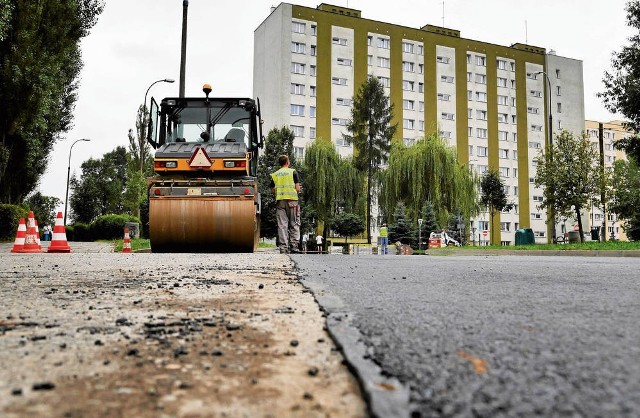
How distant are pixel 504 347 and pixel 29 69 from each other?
864 inches

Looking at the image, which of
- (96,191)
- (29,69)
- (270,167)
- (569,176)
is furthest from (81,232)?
(96,191)

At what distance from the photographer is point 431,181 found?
37.4m

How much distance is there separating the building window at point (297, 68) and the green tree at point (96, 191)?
2345 cm

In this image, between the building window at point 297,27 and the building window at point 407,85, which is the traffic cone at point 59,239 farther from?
the building window at point 407,85

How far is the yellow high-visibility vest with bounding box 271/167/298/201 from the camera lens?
1245cm

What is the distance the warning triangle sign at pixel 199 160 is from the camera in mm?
10531

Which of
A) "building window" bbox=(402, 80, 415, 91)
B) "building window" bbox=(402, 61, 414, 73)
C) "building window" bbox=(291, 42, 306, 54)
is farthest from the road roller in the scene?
"building window" bbox=(402, 61, 414, 73)

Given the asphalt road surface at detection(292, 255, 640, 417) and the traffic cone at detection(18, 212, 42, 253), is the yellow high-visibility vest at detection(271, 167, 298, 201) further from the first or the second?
the asphalt road surface at detection(292, 255, 640, 417)

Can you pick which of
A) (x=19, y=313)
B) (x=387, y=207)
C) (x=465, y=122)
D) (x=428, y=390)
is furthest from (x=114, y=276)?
(x=465, y=122)

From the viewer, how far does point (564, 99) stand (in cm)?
7206

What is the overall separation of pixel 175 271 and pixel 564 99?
75.0m

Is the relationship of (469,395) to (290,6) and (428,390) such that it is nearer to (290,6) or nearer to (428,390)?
(428,390)

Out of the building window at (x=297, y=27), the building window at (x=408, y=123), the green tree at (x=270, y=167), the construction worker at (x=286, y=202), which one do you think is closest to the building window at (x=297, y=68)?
the building window at (x=297, y=27)

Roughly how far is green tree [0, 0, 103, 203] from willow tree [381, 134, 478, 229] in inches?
805
